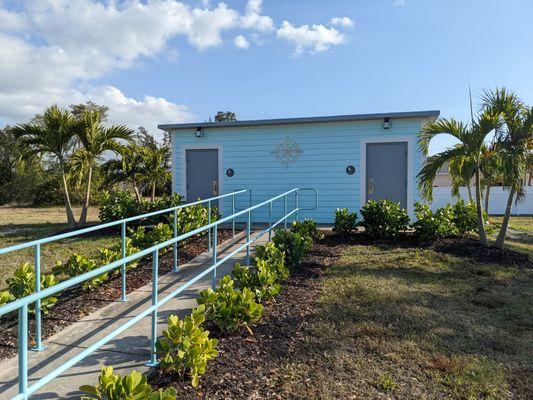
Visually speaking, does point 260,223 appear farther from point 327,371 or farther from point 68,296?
point 327,371

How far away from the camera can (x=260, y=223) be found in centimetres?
1038

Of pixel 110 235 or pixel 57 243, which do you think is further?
pixel 110 235

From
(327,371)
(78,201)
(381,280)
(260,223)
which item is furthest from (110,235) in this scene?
(78,201)

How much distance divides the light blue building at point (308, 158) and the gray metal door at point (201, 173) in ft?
0.08

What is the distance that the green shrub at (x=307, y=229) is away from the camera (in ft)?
22.4

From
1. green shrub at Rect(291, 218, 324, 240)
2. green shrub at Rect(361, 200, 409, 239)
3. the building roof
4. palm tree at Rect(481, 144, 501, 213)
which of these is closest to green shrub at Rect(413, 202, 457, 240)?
green shrub at Rect(361, 200, 409, 239)

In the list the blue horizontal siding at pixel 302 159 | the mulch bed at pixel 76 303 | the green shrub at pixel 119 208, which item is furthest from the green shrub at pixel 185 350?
the blue horizontal siding at pixel 302 159

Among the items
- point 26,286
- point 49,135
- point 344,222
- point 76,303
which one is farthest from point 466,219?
point 49,135

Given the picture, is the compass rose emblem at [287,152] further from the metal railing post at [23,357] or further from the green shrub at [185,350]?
the metal railing post at [23,357]

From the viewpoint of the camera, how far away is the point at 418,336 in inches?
141

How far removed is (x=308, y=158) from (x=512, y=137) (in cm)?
439

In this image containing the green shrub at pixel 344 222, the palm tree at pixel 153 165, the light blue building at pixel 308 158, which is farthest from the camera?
the palm tree at pixel 153 165

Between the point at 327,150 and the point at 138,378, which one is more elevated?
the point at 327,150

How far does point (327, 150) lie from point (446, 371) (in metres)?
7.48
